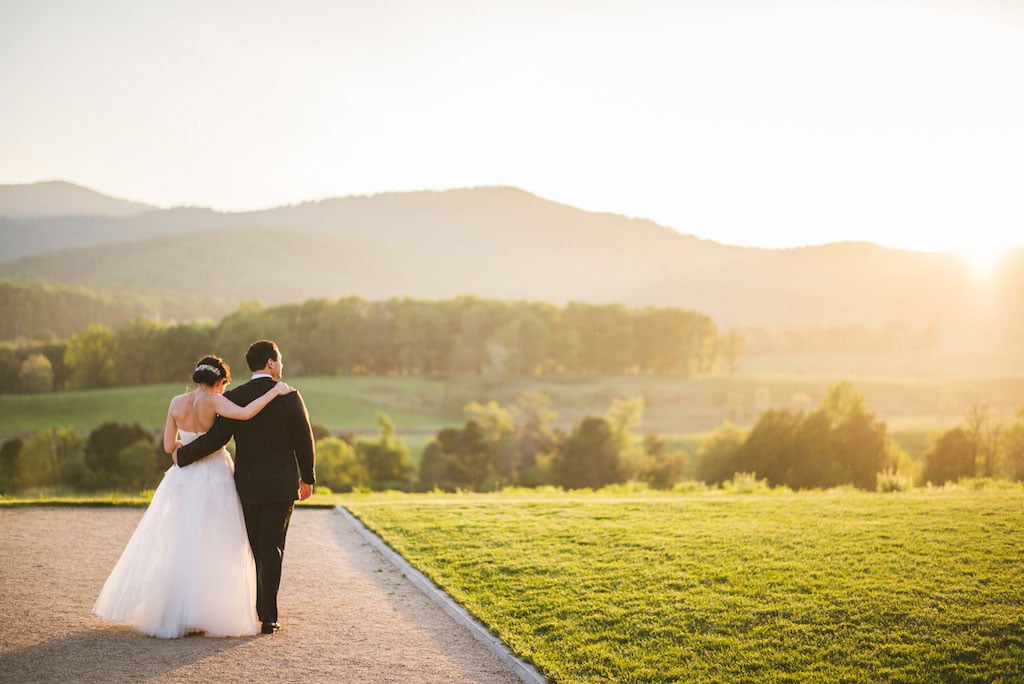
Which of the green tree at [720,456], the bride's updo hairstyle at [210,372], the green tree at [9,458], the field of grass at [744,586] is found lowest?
the green tree at [9,458]

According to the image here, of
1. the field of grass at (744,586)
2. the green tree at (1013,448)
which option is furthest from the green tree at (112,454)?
the green tree at (1013,448)

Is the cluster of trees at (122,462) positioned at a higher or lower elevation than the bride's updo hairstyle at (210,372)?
lower

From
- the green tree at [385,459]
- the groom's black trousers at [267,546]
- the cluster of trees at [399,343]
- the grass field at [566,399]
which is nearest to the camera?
the groom's black trousers at [267,546]

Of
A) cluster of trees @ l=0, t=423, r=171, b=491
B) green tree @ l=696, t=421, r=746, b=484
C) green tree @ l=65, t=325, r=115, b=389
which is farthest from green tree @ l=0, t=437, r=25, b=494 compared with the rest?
green tree @ l=696, t=421, r=746, b=484

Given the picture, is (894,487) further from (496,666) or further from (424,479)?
(424,479)

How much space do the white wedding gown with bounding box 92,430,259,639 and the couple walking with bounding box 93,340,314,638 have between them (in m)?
0.01

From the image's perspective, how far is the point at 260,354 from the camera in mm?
8430

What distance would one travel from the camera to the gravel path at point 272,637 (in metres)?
7.05

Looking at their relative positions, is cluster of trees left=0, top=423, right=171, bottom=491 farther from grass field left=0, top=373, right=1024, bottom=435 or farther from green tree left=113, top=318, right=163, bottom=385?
green tree left=113, top=318, right=163, bottom=385

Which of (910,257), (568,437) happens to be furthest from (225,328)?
(910,257)

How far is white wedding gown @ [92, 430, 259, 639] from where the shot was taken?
805cm

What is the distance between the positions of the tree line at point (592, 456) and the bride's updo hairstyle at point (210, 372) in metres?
42.8

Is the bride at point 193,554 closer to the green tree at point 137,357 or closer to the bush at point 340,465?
the bush at point 340,465

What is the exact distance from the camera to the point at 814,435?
54625mm
